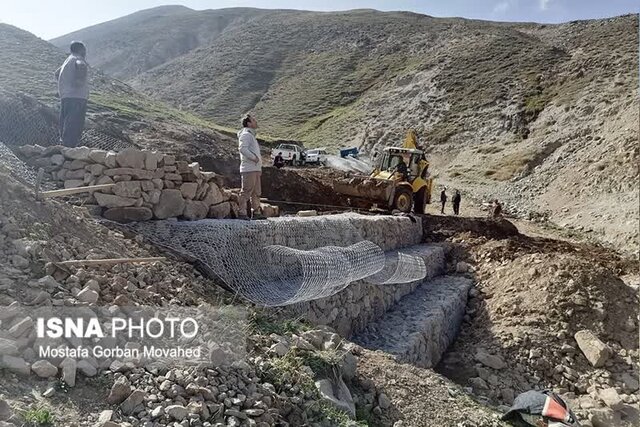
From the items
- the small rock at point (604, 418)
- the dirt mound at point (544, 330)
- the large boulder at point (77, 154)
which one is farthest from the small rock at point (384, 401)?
the large boulder at point (77, 154)

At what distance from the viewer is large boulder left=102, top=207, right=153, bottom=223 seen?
543cm

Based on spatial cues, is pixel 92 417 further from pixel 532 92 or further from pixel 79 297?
pixel 532 92

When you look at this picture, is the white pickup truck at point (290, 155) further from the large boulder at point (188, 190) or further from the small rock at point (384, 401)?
the small rock at point (384, 401)

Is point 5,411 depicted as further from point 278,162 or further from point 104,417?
point 278,162

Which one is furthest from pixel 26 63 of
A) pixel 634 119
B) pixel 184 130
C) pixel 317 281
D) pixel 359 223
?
pixel 634 119

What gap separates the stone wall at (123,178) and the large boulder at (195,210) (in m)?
0.01

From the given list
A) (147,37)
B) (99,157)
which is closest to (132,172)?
(99,157)

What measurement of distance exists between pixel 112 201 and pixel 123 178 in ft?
0.93

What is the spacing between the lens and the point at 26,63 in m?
18.5

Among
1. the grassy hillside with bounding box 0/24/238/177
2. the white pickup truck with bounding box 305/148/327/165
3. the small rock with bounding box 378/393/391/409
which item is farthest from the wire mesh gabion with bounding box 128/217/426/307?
the white pickup truck with bounding box 305/148/327/165

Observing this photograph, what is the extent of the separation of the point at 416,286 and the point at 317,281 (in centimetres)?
494

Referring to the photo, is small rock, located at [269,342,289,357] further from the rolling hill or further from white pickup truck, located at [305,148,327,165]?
white pickup truck, located at [305,148,327,165]

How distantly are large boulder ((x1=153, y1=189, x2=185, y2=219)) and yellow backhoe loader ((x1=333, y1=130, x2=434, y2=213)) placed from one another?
8451 mm

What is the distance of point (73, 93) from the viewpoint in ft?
→ 21.5
